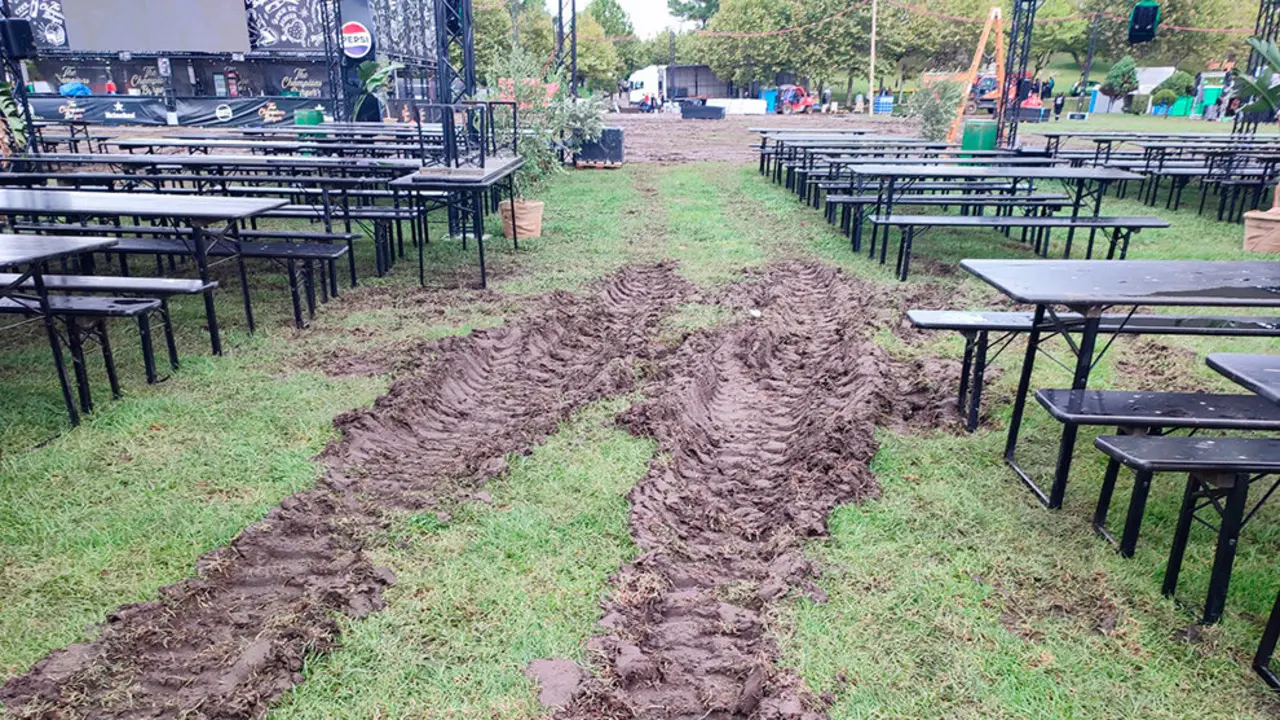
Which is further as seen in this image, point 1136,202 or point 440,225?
point 1136,202

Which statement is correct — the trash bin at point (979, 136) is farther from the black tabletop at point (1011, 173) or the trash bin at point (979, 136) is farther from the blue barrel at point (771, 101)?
the blue barrel at point (771, 101)

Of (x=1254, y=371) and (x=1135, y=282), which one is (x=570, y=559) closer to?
(x=1254, y=371)

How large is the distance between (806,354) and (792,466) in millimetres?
1902

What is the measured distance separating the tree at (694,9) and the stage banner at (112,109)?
54916 millimetres

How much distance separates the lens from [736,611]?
298 centimetres

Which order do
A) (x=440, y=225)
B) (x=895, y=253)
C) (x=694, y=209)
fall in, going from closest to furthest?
(x=895, y=253) < (x=440, y=225) < (x=694, y=209)

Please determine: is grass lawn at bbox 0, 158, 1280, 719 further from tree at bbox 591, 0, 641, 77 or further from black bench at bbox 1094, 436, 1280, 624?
tree at bbox 591, 0, 641, 77

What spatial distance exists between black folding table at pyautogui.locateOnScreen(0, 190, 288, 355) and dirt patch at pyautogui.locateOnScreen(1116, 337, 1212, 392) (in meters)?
5.97

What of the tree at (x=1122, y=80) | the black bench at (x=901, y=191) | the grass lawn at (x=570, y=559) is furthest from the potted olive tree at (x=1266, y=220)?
the tree at (x=1122, y=80)

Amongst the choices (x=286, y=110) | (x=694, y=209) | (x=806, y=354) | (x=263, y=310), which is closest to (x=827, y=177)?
(x=694, y=209)

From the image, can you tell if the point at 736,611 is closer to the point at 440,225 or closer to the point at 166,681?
the point at 166,681

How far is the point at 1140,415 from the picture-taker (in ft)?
11.0

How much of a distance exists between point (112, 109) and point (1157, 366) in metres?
28.2

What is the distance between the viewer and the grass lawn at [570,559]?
2613mm
